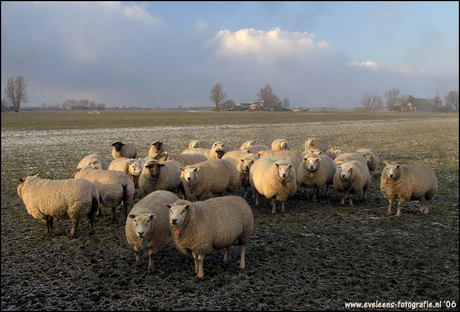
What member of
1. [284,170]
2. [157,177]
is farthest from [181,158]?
[284,170]

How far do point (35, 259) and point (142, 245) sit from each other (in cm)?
240

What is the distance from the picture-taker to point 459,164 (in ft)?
46.7

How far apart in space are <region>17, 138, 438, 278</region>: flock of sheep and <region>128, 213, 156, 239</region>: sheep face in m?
0.02

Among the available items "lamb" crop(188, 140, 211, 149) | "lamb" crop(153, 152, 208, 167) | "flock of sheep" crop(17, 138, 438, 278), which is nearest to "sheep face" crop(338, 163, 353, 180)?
"flock of sheep" crop(17, 138, 438, 278)

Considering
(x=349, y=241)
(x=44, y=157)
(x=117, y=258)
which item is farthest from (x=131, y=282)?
(x=44, y=157)

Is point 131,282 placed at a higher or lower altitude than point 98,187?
lower

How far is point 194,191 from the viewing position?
8.27 meters

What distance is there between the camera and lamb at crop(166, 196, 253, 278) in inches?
190

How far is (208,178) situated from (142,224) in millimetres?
3705

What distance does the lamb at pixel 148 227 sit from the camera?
4.93 meters

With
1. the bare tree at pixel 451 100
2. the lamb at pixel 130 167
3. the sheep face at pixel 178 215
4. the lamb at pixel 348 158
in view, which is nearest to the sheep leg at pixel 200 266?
the sheep face at pixel 178 215

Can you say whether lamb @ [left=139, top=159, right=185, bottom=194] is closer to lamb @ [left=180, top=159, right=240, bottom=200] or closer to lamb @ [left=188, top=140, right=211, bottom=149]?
lamb @ [left=180, top=159, right=240, bottom=200]

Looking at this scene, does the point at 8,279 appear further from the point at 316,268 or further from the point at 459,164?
the point at 459,164

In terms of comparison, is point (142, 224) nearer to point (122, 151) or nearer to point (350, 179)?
point (350, 179)
